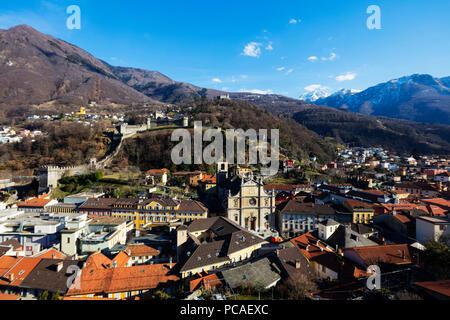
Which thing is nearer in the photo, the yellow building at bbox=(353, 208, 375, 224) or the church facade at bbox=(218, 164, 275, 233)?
the yellow building at bbox=(353, 208, 375, 224)

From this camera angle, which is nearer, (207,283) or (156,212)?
(207,283)

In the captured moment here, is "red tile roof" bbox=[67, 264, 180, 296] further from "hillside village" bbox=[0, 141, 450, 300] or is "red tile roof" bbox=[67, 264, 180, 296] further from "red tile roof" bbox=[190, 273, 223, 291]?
"red tile roof" bbox=[190, 273, 223, 291]

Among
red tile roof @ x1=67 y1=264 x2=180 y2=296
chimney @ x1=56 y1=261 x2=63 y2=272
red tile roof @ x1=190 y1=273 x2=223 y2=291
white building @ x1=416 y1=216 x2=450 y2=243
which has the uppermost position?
white building @ x1=416 y1=216 x2=450 y2=243

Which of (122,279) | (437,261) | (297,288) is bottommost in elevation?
(122,279)

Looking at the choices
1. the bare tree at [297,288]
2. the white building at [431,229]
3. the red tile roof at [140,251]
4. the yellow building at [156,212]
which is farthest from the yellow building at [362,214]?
the red tile roof at [140,251]

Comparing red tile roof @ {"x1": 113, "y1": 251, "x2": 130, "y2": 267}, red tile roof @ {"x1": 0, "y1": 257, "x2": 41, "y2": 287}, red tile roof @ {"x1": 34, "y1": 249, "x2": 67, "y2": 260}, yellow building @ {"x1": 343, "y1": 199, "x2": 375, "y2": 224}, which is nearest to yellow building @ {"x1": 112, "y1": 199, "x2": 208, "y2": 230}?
red tile roof @ {"x1": 34, "y1": 249, "x2": 67, "y2": 260}

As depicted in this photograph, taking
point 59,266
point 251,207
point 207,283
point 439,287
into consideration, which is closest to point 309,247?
point 251,207

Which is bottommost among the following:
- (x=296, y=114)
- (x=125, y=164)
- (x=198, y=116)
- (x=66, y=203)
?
Answer: (x=66, y=203)

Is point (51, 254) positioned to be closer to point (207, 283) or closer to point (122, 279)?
point (122, 279)

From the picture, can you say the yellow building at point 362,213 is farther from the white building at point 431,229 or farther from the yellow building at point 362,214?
the white building at point 431,229
